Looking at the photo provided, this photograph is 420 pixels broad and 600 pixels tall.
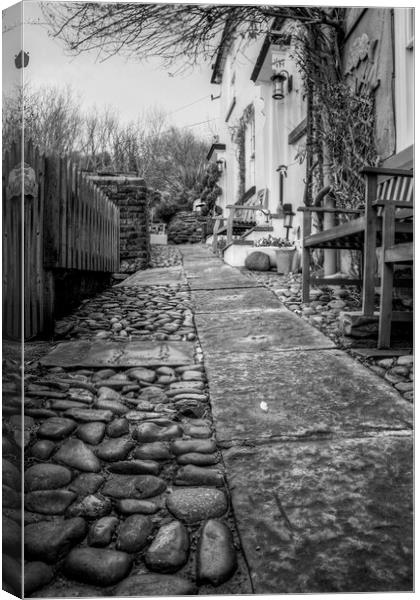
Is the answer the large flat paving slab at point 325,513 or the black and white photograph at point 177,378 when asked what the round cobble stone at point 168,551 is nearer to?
the black and white photograph at point 177,378

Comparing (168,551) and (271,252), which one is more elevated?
(271,252)

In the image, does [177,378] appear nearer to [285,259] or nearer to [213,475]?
[213,475]

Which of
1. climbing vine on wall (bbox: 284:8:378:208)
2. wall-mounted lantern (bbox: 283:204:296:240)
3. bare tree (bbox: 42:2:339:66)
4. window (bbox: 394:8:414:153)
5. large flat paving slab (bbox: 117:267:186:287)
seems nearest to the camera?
bare tree (bbox: 42:2:339:66)

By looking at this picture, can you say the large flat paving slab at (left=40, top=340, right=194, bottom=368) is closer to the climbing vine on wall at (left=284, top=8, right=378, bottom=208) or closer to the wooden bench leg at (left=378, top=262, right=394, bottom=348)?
the wooden bench leg at (left=378, top=262, right=394, bottom=348)

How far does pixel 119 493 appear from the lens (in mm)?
923

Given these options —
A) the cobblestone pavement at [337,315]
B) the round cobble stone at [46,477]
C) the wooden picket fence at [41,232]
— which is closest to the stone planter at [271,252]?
the cobblestone pavement at [337,315]

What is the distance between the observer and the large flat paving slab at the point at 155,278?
4434 millimetres

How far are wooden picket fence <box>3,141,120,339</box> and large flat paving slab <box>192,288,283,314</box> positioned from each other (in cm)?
96

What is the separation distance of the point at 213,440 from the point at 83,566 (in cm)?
51

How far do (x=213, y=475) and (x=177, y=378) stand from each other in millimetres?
737

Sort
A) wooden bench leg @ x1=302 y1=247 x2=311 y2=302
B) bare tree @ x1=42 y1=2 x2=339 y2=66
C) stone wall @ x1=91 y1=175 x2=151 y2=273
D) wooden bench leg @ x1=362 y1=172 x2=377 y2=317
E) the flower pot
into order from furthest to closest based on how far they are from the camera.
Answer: stone wall @ x1=91 y1=175 x2=151 y2=273 → the flower pot → wooden bench leg @ x1=302 y1=247 x2=311 y2=302 → wooden bench leg @ x1=362 y1=172 x2=377 y2=317 → bare tree @ x1=42 y1=2 x2=339 y2=66

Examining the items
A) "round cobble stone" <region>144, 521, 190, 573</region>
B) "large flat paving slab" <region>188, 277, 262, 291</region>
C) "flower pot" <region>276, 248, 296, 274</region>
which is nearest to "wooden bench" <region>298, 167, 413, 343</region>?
"large flat paving slab" <region>188, 277, 262, 291</region>

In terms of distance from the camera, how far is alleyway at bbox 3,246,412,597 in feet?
2.40

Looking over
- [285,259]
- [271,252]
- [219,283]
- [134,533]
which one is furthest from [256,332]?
[271,252]
